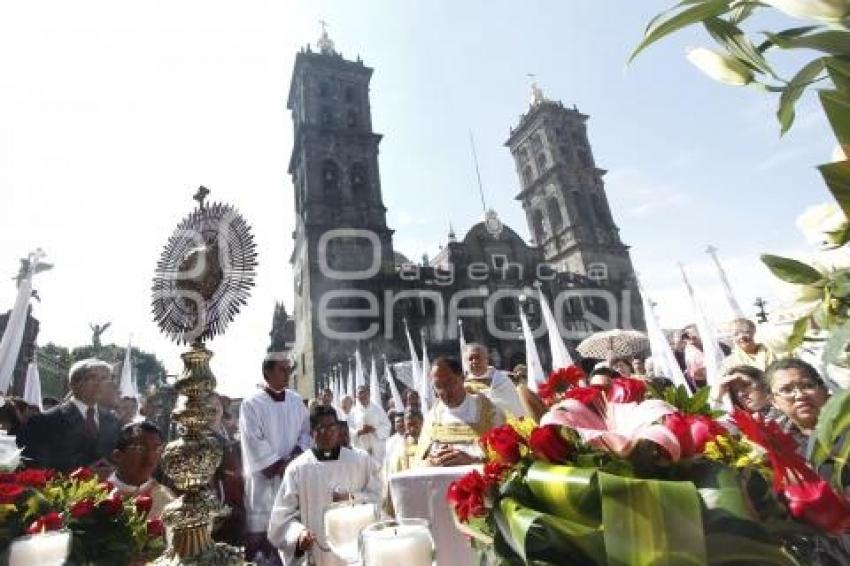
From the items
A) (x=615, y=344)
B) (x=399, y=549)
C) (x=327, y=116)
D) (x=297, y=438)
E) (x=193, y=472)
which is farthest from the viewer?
(x=327, y=116)

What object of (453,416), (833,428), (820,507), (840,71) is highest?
(840,71)

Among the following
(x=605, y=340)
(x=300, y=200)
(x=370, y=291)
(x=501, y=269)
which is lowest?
(x=605, y=340)

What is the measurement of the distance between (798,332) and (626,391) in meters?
0.40

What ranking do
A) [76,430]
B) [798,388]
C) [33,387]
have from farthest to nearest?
[33,387]
[76,430]
[798,388]

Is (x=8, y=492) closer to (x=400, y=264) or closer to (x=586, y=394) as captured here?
(x=586, y=394)

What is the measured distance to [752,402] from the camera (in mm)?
4516

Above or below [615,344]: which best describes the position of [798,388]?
below

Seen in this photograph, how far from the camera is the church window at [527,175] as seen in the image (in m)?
46.9

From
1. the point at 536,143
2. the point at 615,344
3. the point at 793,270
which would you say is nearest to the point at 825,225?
the point at 793,270

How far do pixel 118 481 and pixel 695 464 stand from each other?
15.2 ft

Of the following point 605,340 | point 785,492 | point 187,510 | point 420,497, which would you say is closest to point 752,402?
point 420,497

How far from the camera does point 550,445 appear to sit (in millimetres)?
1018

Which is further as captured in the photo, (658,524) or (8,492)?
(8,492)

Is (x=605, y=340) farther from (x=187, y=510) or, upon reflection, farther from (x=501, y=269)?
(x=501, y=269)
